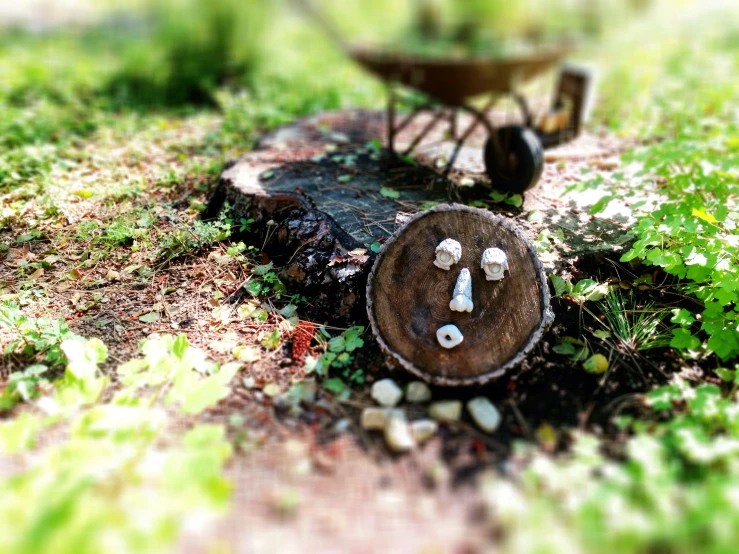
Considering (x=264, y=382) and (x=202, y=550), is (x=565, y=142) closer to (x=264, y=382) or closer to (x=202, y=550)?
(x=264, y=382)

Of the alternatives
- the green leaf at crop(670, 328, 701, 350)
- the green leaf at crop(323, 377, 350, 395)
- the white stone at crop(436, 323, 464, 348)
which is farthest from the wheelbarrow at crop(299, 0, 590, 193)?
Result: the green leaf at crop(323, 377, 350, 395)

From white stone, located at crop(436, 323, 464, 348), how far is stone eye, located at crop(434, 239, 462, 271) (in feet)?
1.01

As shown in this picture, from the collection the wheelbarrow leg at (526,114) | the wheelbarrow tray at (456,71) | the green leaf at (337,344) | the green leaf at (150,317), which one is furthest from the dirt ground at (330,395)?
the wheelbarrow leg at (526,114)

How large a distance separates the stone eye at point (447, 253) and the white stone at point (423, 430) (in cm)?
75

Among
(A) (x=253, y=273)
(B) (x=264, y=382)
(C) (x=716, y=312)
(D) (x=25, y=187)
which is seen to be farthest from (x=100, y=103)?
(C) (x=716, y=312)

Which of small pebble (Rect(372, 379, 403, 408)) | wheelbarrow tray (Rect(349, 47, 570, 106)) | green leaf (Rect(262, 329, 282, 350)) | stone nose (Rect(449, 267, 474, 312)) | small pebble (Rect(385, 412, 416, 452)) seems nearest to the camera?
small pebble (Rect(385, 412, 416, 452))

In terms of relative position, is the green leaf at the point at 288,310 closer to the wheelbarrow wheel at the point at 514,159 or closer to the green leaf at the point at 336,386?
the green leaf at the point at 336,386

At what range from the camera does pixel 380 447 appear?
2.11 m

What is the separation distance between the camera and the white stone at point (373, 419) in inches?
86.3

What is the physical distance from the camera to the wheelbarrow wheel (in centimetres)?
335

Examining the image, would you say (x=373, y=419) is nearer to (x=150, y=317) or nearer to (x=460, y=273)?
(x=460, y=273)

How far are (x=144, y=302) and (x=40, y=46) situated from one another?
6460 mm

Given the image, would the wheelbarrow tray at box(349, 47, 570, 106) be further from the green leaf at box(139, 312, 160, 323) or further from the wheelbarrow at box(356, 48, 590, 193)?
the green leaf at box(139, 312, 160, 323)

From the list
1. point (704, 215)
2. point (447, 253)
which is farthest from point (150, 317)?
point (704, 215)
